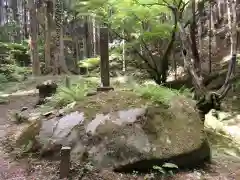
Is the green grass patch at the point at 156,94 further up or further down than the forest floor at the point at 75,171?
further up

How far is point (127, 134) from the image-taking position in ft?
19.2

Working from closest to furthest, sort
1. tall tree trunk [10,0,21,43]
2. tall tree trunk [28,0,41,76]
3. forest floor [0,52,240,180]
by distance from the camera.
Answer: forest floor [0,52,240,180] < tall tree trunk [28,0,41,76] < tall tree trunk [10,0,21,43]

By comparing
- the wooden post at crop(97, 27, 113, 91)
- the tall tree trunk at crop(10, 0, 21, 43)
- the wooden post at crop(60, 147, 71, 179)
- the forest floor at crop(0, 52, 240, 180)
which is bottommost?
the forest floor at crop(0, 52, 240, 180)

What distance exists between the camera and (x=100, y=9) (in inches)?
599

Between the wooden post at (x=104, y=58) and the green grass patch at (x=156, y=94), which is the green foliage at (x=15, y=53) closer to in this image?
the wooden post at (x=104, y=58)

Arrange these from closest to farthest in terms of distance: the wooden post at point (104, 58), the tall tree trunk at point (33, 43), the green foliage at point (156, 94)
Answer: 1. the green foliage at point (156, 94)
2. the wooden post at point (104, 58)
3. the tall tree trunk at point (33, 43)

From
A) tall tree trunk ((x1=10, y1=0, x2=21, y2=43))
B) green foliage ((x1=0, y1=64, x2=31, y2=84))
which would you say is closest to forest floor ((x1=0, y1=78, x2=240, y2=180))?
green foliage ((x1=0, y1=64, x2=31, y2=84))

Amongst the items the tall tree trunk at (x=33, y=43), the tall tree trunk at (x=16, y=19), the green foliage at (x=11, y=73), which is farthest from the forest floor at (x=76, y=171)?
→ the tall tree trunk at (x=16, y=19)

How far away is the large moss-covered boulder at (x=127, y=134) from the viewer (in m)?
5.59

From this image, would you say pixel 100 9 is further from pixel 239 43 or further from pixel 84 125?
pixel 84 125

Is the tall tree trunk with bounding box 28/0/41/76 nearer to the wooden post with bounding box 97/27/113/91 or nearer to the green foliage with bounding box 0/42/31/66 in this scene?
the green foliage with bounding box 0/42/31/66

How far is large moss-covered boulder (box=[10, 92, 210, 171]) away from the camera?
18.3 feet

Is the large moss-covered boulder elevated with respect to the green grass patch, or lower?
lower

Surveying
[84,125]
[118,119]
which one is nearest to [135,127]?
[118,119]
